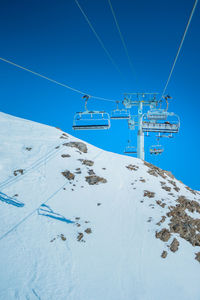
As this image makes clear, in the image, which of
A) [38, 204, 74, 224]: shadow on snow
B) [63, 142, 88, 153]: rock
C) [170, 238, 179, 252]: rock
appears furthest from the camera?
[63, 142, 88, 153]: rock

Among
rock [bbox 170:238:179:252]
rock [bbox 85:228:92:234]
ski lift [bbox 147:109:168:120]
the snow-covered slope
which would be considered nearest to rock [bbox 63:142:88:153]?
the snow-covered slope

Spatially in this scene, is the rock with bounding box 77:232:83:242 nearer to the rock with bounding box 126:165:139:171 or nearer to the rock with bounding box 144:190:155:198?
the rock with bounding box 144:190:155:198

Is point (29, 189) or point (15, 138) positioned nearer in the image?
point (29, 189)

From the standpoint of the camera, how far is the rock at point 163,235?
26.8ft

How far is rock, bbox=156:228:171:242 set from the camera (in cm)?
816

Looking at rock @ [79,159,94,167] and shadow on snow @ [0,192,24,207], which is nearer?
shadow on snow @ [0,192,24,207]

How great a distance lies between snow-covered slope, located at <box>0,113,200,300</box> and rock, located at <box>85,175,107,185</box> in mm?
71

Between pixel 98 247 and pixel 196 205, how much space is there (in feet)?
26.3

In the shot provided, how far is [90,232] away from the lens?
8281mm

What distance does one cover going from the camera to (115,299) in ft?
18.5

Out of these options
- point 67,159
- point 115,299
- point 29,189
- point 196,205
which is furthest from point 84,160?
point 115,299

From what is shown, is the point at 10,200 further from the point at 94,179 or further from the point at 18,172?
the point at 94,179

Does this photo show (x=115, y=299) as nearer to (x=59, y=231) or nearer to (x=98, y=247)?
(x=98, y=247)

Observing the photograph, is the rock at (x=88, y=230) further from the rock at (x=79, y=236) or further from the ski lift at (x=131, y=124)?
the ski lift at (x=131, y=124)
